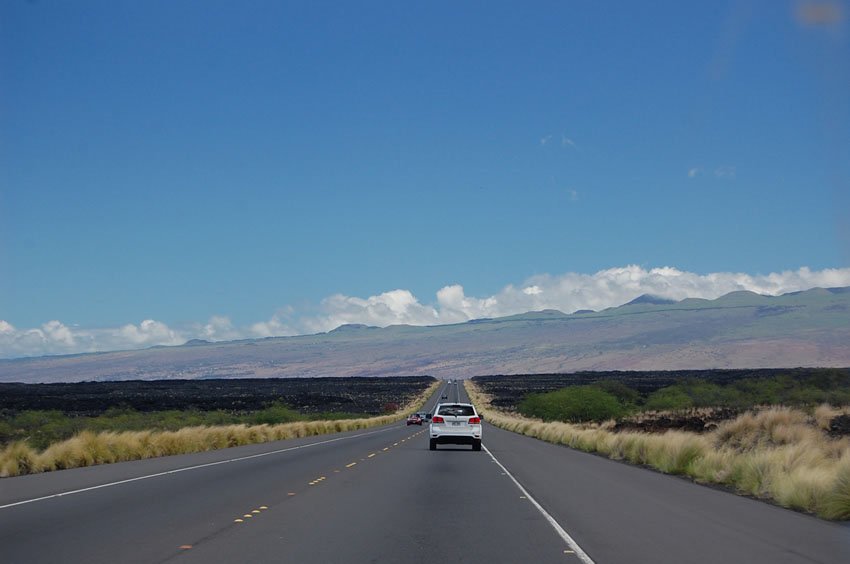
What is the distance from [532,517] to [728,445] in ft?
44.7

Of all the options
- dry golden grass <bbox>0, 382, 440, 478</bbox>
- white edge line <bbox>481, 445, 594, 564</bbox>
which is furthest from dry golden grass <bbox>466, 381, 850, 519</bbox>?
dry golden grass <bbox>0, 382, 440, 478</bbox>

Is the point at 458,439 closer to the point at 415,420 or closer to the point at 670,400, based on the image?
the point at 415,420

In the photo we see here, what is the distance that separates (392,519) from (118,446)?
57.1ft

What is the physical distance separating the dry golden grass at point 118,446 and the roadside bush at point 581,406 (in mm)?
32134

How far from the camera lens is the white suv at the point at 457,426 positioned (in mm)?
33344

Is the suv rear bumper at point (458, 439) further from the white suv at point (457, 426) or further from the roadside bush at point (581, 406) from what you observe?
the roadside bush at point (581, 406)

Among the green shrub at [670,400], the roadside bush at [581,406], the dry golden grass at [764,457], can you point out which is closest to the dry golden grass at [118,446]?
the dry golden grass at [764,457]

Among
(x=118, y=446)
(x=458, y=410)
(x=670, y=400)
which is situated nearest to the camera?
(x=118, y=446)

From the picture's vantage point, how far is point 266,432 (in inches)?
1847

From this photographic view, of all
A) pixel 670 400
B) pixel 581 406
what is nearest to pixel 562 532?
pixel 581 406

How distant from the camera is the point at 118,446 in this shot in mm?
28500

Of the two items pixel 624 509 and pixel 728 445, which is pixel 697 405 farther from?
pixel 624 509

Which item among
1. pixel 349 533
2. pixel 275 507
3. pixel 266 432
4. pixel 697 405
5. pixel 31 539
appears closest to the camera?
pixel 31 539

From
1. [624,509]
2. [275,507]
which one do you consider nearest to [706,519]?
[624,509]
